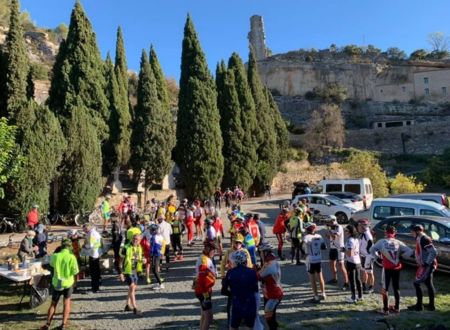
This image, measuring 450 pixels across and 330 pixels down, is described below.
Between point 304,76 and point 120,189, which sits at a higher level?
point 304,76

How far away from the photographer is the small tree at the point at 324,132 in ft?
177

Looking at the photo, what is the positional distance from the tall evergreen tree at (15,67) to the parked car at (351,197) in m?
17.7

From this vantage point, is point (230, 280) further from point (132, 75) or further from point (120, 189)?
point (132, 75)

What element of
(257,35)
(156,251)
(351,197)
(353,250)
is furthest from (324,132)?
(257,35)

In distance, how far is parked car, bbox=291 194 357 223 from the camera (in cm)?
2066

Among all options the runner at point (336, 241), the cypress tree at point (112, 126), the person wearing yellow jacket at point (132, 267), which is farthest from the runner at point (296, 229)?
the cypress tree at point (112, 126)

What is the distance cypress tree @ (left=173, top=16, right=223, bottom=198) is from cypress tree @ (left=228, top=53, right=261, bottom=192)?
325 centimetres

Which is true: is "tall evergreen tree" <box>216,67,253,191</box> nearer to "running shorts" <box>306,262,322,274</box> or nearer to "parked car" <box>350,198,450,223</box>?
"parked car" <box>350,198,450,223</box>

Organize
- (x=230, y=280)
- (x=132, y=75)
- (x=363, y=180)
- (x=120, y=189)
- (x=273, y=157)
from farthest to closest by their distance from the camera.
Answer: (x=132, y=75) → (x=273, y=157) → (x=120, y=189) → (x=363, y=180) → (x=230, y=280)

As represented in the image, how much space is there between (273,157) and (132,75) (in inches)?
1525

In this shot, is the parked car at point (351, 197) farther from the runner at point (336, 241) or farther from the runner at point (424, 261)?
the runner at point (424, 261)

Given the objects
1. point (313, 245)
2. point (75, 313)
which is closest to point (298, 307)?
point (313, 245)

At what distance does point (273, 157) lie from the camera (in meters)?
36.9

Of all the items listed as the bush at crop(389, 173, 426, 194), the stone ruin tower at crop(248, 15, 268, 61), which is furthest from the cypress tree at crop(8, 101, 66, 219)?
the stone ruin tower at crop(248, 15, 268, 61)
